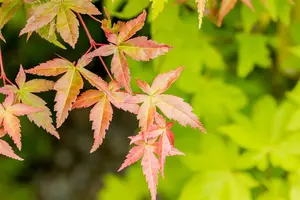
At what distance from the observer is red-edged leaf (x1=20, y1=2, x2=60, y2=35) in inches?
39.5

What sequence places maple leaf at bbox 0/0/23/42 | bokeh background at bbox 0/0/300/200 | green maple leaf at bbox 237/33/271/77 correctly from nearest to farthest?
1. maple leaf at bbox 0/0/23/42
2. bokeh background at bbox 0/0/300/200
3. green maple leaf at bbox 237/33/271/77

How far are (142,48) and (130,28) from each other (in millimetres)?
50

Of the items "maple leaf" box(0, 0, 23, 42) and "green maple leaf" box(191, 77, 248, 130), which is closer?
"maple leaf" box(0, 0, 23, 42)

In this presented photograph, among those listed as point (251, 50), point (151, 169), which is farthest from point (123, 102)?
point (251, 50)

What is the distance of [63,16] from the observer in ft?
3.38

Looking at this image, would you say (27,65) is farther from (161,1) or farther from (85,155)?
(161,1)

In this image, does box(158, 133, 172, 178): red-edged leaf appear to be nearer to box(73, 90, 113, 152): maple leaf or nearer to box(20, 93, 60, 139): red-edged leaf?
box(73, 90, 113, 152): maple leaf

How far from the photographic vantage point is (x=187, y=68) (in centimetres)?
162

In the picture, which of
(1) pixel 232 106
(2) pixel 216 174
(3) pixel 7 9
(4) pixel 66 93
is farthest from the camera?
(1) pixel 232 106

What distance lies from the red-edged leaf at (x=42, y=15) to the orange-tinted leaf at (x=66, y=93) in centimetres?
11

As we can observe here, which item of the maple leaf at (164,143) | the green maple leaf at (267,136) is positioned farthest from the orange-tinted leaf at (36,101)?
the green maple leaf at (267,136)

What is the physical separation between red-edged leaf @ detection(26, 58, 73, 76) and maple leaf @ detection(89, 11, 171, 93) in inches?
2.3

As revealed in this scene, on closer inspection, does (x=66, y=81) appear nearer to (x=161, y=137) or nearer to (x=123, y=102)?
(x=123, y=102)

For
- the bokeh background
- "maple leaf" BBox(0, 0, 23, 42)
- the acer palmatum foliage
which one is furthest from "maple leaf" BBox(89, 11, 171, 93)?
the bokeh background
